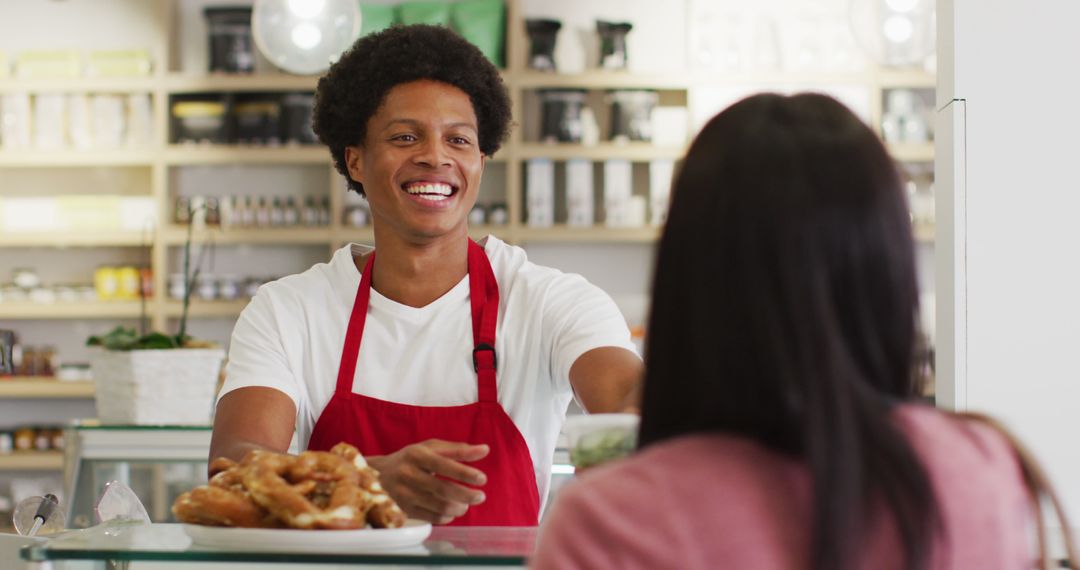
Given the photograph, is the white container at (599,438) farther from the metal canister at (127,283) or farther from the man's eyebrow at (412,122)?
the metal canister at (127,283)

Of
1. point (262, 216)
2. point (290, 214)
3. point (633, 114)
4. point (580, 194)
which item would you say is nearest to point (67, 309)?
point (262, 216)

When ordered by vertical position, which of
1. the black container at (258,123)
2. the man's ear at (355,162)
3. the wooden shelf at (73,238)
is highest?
the black container at (258,123)

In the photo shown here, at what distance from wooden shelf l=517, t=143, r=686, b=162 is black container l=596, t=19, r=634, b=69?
1.16 ft

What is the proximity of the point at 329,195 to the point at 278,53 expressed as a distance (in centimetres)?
203

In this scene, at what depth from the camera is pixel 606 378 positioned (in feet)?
5.29

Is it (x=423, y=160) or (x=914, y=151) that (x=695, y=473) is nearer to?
(x=423, y=160)

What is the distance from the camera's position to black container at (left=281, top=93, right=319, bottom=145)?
5477 mm

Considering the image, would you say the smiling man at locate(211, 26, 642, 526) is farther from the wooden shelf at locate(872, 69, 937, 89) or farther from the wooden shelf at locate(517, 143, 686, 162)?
the wooden shelf at locate(872, 69, 937, 89)

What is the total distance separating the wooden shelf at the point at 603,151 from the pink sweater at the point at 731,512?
465 cm

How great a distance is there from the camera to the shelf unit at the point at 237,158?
210 inches

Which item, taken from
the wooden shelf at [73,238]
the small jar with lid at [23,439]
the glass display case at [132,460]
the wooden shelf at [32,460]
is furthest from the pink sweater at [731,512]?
the small jar with lid at [23,439]

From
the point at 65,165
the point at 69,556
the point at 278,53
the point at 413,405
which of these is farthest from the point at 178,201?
the point at 69,556

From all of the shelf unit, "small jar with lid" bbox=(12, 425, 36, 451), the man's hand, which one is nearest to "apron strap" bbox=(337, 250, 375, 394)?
the man's hand

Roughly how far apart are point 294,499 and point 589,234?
4321 millimetres
